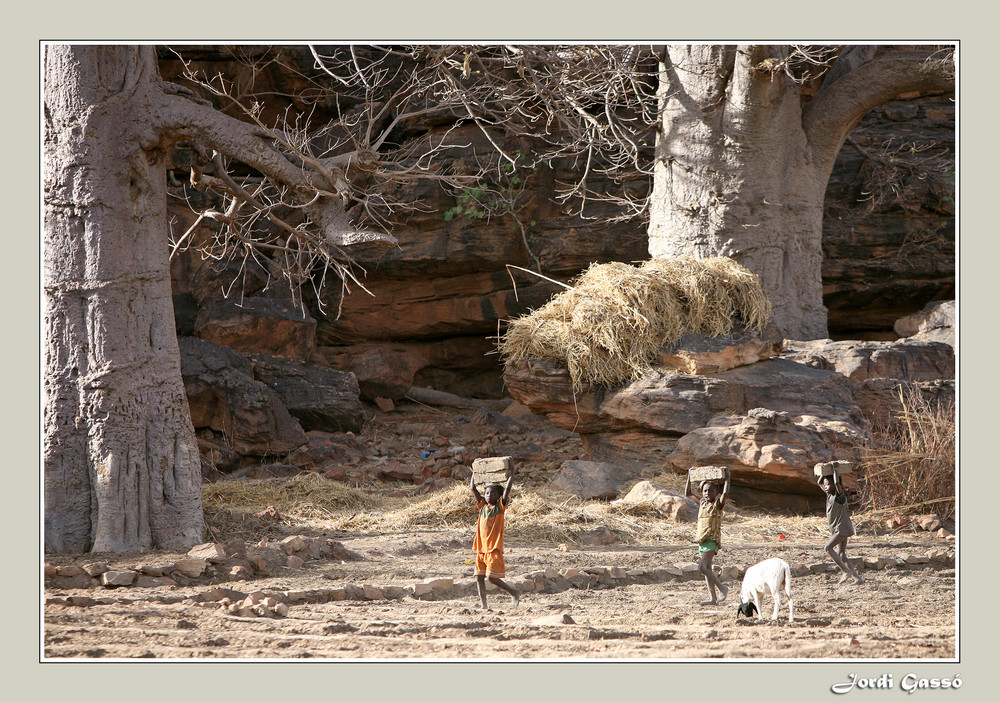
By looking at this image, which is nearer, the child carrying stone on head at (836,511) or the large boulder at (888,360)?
the child carrying stone on head at (836,511)

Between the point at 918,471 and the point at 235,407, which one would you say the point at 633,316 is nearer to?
the point at 918,471

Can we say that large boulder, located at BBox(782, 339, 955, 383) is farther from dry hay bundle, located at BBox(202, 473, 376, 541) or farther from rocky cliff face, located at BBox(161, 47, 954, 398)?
dry hay bundle, located at BBox(202, 473, 376, 541)

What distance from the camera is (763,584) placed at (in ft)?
15.1

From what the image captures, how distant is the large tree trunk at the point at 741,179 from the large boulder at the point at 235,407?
4681 mm

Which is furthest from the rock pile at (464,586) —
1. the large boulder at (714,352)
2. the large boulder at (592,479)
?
the large boulder at (714,352)

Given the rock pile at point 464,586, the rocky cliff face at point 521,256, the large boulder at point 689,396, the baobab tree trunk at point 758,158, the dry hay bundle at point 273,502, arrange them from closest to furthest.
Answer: the rock pile at point 464,586 → the dry hay bundle at point 273,502 → the large boulder at point 689,396 → the baobab tree trunk at point 758,158 → the rocky cliff face at point 521,256

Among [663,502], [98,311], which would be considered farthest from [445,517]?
[98,311]

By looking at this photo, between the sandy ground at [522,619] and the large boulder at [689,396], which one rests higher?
the large boulder at [689,396]

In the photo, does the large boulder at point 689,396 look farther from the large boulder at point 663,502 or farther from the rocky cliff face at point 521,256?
the rocky cliff face at point 521,256

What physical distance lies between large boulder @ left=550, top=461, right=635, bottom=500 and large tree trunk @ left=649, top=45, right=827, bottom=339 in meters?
2.85

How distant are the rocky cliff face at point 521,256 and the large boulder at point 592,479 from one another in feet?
15.7

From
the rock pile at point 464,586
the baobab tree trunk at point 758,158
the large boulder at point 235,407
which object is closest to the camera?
the rock pile at point 464,586

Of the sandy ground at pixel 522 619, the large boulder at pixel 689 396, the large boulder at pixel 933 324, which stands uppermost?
the large boulder at pixel 933 324

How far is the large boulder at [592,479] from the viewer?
25.3 feet
